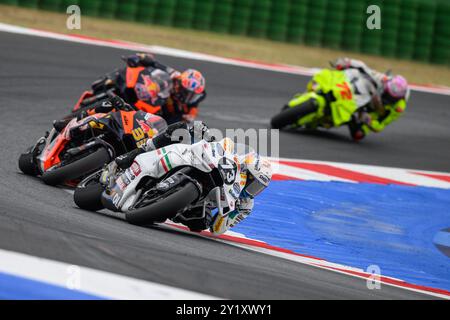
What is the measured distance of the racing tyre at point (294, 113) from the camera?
561 inches

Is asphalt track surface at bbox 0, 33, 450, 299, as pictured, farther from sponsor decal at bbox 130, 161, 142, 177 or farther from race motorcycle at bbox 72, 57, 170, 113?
race motorcycle at bbox 72, 57, 170, 113

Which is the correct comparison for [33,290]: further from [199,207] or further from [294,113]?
[294,113]

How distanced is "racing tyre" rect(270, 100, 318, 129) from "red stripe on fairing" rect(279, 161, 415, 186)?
1.73 meters

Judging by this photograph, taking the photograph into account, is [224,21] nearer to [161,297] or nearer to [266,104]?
[266,104]

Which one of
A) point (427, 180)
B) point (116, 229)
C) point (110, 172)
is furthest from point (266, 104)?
point (116, 229)

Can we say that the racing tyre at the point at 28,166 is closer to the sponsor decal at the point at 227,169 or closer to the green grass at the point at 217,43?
the sponsor decal at the point at 227,169

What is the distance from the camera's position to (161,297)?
5.27m

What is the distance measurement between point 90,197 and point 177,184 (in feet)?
3.49

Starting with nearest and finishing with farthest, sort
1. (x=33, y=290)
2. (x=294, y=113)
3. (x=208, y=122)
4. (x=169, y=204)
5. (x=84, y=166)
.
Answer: (x=33, y=290)
(x=169, y=204)
(x=84, y=166)
(x=208, y=122)
(x=294, y=113)

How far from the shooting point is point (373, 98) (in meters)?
14.5

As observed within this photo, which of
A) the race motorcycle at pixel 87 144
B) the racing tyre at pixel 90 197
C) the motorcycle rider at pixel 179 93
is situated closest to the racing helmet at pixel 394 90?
the motorcycle rider at pixel 179 93

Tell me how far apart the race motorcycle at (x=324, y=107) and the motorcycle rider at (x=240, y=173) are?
645 centimetres

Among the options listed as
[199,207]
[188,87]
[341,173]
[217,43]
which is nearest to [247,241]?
[199,207]
